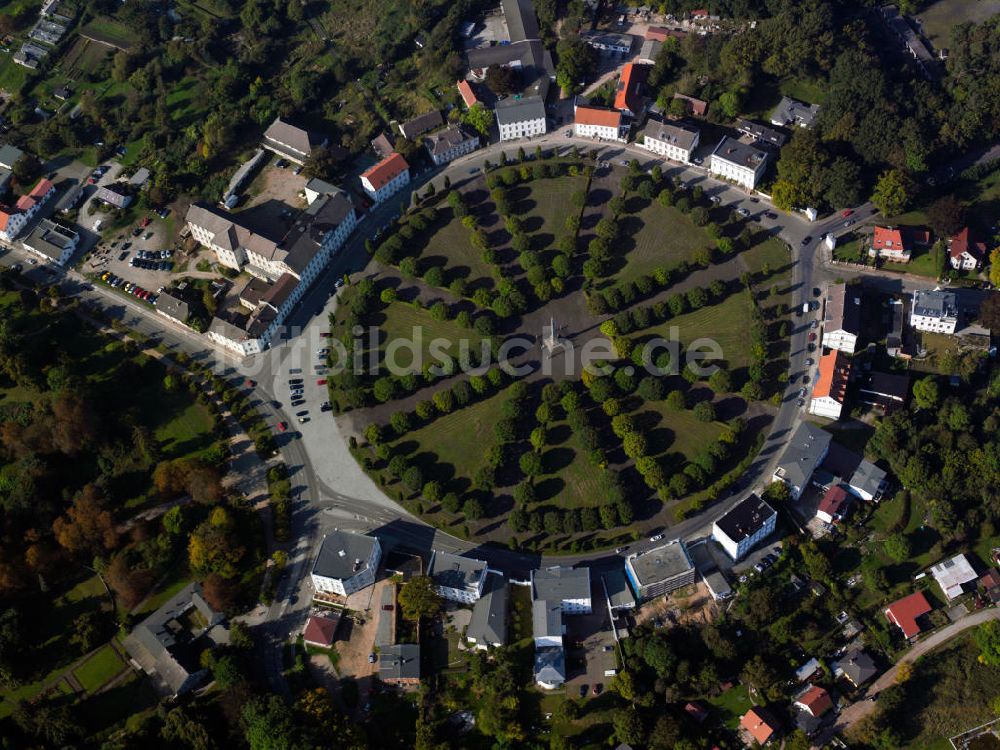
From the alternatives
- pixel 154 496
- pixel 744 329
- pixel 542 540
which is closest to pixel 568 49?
pixel 744 329

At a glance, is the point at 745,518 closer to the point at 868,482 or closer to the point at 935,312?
the point at 868,482

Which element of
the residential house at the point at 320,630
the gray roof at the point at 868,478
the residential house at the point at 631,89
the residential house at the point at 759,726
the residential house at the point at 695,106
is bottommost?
the residential house at the point at 759,726

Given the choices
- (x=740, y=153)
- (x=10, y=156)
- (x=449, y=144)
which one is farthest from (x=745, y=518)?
(x=10, y=156)

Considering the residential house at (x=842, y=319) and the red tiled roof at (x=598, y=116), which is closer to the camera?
the residential house at (x=842, y=319)

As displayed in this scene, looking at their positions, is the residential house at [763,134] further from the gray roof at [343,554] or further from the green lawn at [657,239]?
the gray roof at [343,554]

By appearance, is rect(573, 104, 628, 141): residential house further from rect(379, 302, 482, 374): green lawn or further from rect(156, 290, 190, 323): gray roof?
rect(156, 290, 190, 323): gray roof

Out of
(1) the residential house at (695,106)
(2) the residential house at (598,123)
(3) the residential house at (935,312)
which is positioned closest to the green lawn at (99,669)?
(2) the residential house at (598,123)
